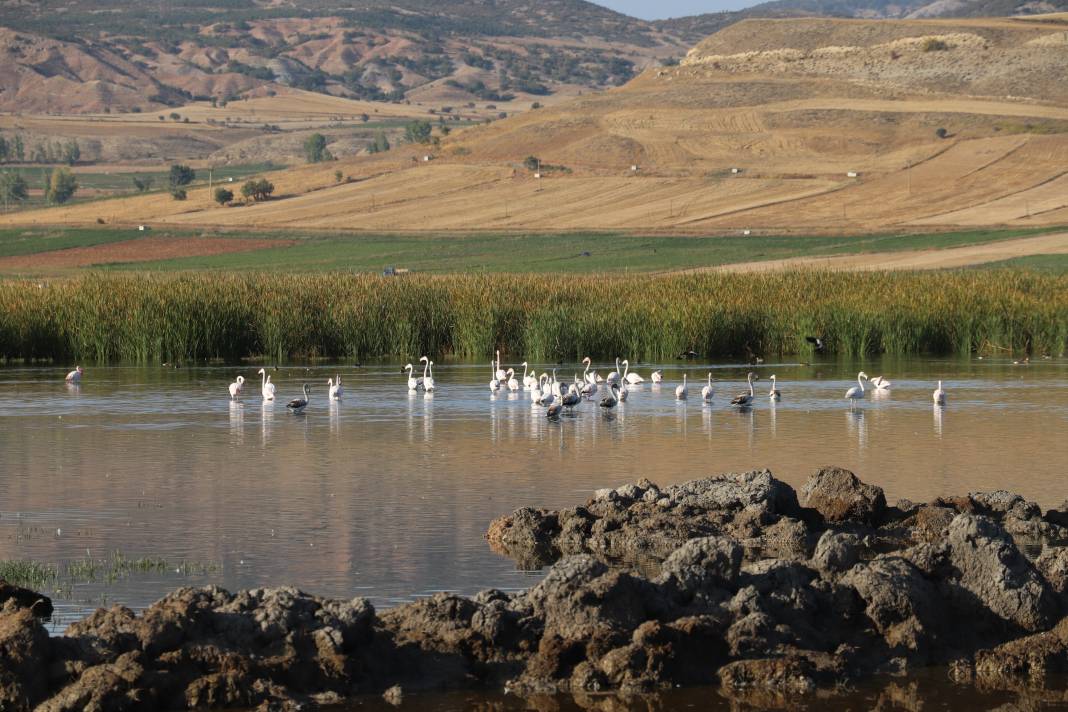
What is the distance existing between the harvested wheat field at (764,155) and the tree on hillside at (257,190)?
186 cm

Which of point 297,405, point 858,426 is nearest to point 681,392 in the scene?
point 858,426

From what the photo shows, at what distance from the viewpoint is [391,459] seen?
23.3 metres

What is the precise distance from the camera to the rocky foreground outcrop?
39.8 ft

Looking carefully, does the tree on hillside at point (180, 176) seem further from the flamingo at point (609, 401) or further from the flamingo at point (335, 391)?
the flamingo at point (609, 401)

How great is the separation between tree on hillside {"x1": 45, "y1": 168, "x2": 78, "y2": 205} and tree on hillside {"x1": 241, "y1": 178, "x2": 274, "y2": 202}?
35628 millimetres

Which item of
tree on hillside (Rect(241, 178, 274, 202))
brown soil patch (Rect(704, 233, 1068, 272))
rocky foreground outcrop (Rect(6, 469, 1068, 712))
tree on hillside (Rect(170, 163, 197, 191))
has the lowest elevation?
rocky foreground outcrop (Rect(6, 469, 1068, 712))

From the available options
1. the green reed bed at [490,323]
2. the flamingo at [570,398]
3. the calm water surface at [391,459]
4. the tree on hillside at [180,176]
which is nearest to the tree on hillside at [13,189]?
the tree on hillside at [180,176]

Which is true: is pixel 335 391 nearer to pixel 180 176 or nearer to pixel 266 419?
pixel 266 419

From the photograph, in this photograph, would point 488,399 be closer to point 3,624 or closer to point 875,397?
point 875,397

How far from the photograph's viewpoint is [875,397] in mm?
31234

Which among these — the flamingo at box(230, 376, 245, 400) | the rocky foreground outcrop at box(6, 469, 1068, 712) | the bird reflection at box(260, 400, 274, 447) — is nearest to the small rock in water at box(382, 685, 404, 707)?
the rocky foreground outcrop at box(6, 469, 1068, 712)

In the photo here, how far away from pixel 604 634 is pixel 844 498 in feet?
18.4

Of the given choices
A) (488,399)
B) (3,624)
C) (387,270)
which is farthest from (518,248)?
(3,624)

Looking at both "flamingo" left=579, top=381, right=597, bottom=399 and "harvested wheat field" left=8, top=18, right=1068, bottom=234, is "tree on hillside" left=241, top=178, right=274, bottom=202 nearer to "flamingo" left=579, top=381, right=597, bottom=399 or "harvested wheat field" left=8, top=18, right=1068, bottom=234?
"harvested wheat field" left=8, top=18, right=1068, bottom=234
